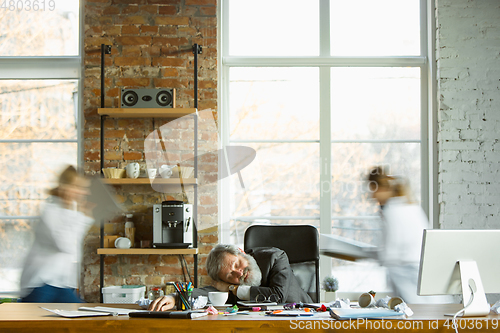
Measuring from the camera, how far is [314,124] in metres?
3.57

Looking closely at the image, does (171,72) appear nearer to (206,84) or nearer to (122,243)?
(206,84)

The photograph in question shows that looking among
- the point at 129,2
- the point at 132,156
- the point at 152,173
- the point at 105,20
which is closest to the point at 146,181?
the point at 152,173

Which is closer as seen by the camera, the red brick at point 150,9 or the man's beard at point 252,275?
the man's beard at point 252,275

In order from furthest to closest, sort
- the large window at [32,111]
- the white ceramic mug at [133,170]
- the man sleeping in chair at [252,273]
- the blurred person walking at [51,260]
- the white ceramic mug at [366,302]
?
the large window at [32,111] < the white ceramic mug at [133,170] < the blurred person walking at [51,260] < the man sleeping in chair at [252,273] < the white ceramic mug at [366,302]

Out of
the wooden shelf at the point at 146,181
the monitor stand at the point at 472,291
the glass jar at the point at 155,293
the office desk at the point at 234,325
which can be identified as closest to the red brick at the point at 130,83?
the wooden shelf at the point at 146,181

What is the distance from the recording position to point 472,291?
5.40 feet

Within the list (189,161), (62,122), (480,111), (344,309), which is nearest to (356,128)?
(480,111)

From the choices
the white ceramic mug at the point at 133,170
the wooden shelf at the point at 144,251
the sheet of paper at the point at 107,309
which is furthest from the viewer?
the white ceramic mug at the point at 133,170

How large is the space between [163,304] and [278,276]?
2.26 ft

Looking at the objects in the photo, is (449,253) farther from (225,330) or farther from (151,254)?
(151,254)

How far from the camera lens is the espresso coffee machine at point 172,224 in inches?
122

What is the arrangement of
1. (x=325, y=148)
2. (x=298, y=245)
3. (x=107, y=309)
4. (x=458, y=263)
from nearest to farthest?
(x=458, y=263)
(x=107, y=309)
(x=298, y=245)
(x=325, y=148)

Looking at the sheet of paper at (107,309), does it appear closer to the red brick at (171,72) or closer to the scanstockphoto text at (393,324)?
the scanstockphoto text at (393,324)

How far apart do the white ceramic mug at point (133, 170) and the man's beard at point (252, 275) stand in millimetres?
1284
